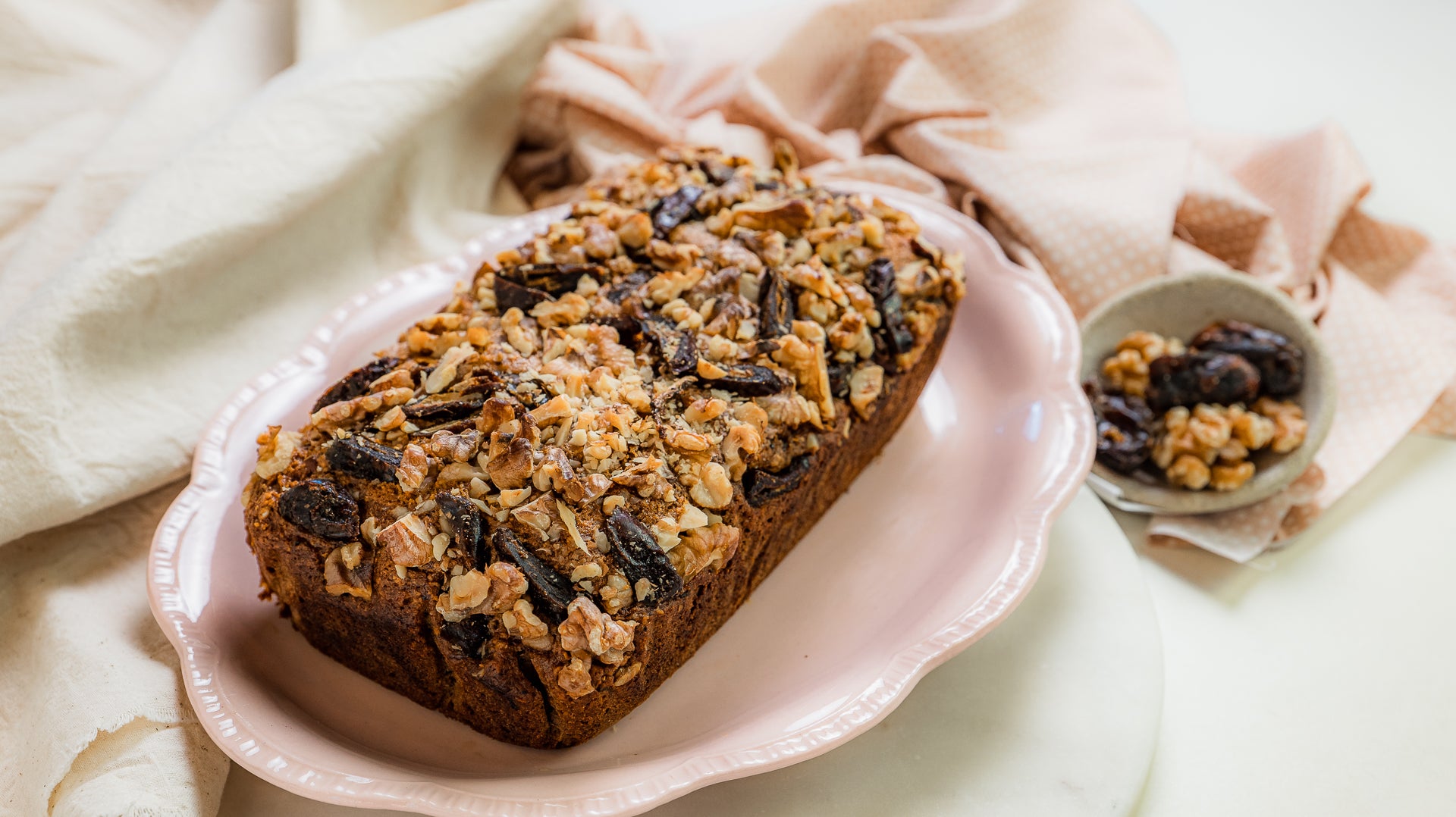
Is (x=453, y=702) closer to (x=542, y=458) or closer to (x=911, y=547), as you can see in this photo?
(x=542, y=458)

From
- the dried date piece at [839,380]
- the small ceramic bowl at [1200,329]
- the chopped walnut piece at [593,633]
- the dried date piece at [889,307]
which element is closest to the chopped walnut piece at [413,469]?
the chopped walnut piece at [593,633]

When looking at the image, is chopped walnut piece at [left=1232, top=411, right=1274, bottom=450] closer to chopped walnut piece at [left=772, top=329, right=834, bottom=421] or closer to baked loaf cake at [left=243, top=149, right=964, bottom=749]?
baked loaf cake at [left=243, top=149, right=964, bottom=749]

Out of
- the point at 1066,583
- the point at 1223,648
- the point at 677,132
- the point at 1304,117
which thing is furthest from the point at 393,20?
the point at 1304,117

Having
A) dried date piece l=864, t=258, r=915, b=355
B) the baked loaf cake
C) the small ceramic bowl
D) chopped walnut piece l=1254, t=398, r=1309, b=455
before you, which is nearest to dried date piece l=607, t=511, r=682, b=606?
the baked loaf cake

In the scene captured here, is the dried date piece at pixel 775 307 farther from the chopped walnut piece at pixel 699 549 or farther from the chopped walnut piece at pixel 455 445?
the chopped walnut piece at pixel 455 445

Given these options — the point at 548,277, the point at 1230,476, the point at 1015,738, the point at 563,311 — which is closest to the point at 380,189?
the point at 548,277
